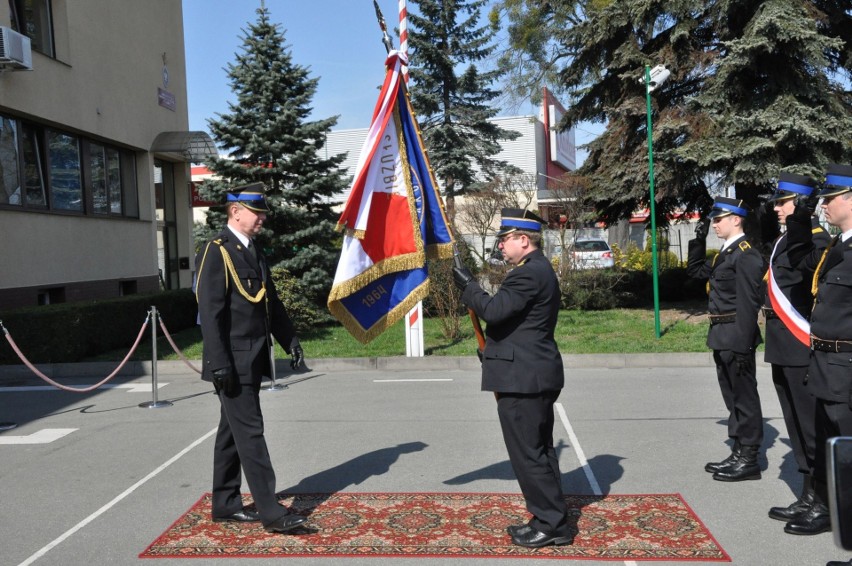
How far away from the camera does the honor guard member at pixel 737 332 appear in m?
6.04

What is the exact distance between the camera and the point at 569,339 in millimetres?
14742

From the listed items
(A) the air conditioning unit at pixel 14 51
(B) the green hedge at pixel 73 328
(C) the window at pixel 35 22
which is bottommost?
(B) the green hedge at pixel 73 328

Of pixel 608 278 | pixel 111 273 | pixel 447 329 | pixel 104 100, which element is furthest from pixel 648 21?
pixel 111 273

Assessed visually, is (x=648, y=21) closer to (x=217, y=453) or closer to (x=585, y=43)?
(x=585, y=43)

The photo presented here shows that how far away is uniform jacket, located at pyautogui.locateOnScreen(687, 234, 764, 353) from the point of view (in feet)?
19.7

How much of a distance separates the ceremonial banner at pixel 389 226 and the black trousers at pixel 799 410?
Result: 2511 mm

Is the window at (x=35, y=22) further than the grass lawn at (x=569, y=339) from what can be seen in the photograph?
Yes

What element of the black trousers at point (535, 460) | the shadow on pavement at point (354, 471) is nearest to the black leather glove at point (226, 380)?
the shadow on pavement at point (354, 471)

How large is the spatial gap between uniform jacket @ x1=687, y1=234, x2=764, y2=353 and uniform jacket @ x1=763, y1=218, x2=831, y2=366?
42 centimetres

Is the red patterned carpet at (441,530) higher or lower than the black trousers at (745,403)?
lower

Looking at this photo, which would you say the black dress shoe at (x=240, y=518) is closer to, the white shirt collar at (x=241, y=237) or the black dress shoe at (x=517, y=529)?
the black dress shoe at (x=517, y=529)

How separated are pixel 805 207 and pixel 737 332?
60.3 inches

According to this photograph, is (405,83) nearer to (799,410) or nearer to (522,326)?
(522,326)

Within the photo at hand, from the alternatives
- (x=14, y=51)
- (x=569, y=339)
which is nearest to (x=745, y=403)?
(x=569, y=339)
